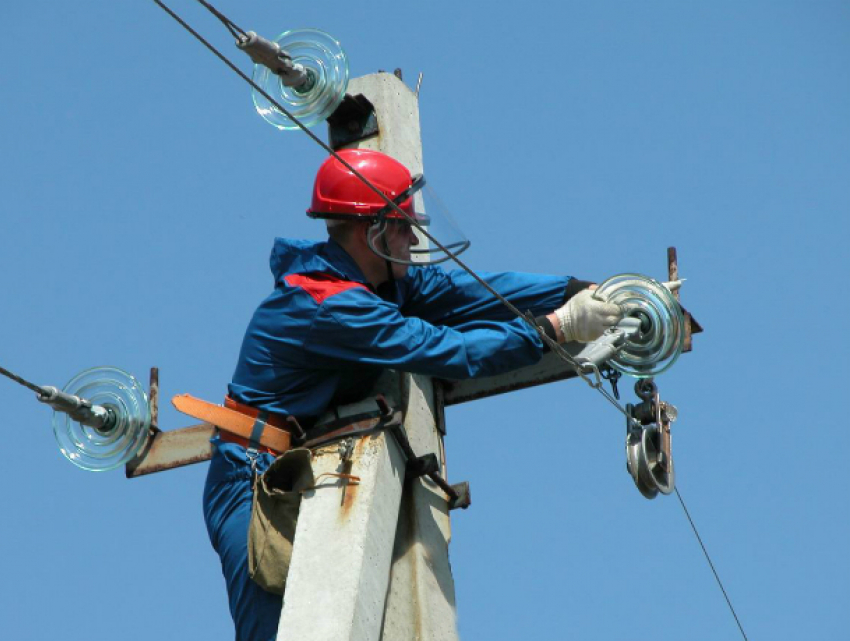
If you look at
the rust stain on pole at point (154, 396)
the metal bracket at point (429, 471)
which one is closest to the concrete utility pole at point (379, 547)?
the metal bracket at point (429, 471)

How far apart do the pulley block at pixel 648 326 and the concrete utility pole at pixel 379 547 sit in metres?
0.77

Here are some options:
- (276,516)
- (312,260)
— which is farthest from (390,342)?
(276,516)

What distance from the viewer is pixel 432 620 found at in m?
5.59

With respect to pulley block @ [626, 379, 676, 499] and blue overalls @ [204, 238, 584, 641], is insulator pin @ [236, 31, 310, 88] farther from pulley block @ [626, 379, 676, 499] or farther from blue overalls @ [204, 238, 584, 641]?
pulley block @ [626, 379, 676, 499]

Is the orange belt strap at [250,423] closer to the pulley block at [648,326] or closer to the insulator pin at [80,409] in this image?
the insulator pin at [80,409]

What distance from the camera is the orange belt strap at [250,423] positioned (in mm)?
5734

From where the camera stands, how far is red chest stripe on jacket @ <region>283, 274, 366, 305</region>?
5.75m

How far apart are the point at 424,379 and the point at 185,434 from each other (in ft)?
3.05

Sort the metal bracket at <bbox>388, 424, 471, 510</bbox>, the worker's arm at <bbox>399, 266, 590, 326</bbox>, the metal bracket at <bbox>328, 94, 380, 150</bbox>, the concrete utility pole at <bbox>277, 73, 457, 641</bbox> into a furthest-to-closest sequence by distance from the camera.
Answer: the metal bracket at <bbox>328, 94, 380, 150</bbox> < the worker's arm at <bbox>399, 266, 590, 326</bbox> < the metal bracket at <bbox>388, 424, 471, 510</bbox> < the concrete utility pole at <bbox>277, 73, 457, 641</bbox>

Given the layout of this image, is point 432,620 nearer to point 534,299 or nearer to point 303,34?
point 534,299

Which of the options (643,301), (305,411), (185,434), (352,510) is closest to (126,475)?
(185,434)

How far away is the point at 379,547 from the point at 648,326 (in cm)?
130

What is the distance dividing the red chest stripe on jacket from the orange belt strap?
0.44 meters


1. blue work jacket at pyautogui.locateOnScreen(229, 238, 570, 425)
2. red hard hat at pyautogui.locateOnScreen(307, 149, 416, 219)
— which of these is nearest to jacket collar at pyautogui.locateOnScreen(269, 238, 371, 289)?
blue work jacket at pyautogui.locateOnScreen(229, 238, 570, 425)
